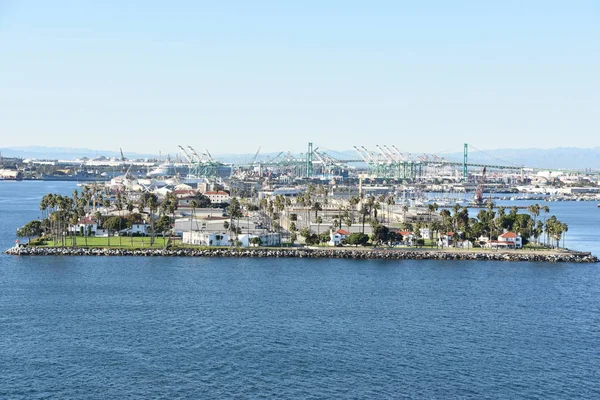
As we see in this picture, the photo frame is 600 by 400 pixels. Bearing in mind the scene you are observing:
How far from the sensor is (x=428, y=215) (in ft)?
160

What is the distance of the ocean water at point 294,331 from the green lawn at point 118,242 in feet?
13.4

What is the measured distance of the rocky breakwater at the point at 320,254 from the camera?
32688 millimetres

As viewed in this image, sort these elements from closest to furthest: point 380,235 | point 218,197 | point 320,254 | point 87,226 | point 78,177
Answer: point 320,254 < point 380,235 < point 87,226 < point 218,197 < point 78,177

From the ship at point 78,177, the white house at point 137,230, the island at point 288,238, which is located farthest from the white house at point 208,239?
the ship at point 78,177

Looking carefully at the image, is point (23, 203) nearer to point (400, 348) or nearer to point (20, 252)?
point (20, 252)

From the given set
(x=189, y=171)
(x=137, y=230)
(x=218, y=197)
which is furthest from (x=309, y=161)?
(x=137, y=230)

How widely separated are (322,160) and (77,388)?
117903 millimetres

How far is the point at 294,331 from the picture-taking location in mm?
19391

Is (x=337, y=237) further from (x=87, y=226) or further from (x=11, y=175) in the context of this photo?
(x=11, y=175)

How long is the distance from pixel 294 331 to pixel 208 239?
1665 cm

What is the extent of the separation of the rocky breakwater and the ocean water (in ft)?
8.46

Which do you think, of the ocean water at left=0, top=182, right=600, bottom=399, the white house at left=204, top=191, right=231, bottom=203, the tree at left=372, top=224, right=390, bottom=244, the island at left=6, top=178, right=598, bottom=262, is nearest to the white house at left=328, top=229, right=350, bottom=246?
the island at left=6, top=178, right=598, bottom=262

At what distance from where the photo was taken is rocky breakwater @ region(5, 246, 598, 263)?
3269cm

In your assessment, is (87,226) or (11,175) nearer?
(87,226)
